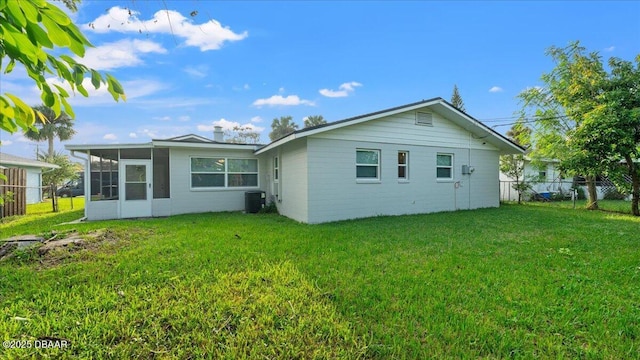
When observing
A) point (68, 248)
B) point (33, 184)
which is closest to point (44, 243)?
point (68, 248)

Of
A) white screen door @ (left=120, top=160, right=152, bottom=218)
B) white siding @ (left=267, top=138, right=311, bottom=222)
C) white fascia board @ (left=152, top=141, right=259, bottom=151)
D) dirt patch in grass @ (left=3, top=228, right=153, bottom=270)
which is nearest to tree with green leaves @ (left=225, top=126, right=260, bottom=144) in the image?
white fascia board @ (left=152, top=141, right=259, bottom=151)

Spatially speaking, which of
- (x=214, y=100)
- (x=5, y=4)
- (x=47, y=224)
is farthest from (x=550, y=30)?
(x=47, y=224)

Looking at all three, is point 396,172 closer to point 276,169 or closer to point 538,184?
point 276,169

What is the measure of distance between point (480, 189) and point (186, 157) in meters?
12.6

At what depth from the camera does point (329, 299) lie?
3.61 metres

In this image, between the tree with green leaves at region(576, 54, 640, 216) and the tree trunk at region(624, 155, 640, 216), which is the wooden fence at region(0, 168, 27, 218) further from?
the tree trunk at region(624, 155, 640, 216)

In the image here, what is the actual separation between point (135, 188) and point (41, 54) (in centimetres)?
1173

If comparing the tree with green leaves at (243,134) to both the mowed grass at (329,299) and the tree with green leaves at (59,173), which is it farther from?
the mowed grass at (329,299)

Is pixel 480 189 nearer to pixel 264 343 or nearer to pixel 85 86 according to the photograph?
pixel 264 343

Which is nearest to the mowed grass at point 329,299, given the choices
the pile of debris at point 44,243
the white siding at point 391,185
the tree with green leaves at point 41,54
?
the pile of debris at point 44,243

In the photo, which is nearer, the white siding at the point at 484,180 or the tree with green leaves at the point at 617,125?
the tree with green leaves at the point at 617,125

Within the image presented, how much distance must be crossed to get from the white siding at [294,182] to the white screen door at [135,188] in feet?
16.3

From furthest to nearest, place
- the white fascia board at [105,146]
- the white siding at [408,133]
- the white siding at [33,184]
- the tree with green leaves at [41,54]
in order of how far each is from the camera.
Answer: the white siding at [33,184] < the white fascia board at [105,146] < the white siding at [408,133] < the tree with green leaves at [41,54]

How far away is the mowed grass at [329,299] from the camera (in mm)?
2746
